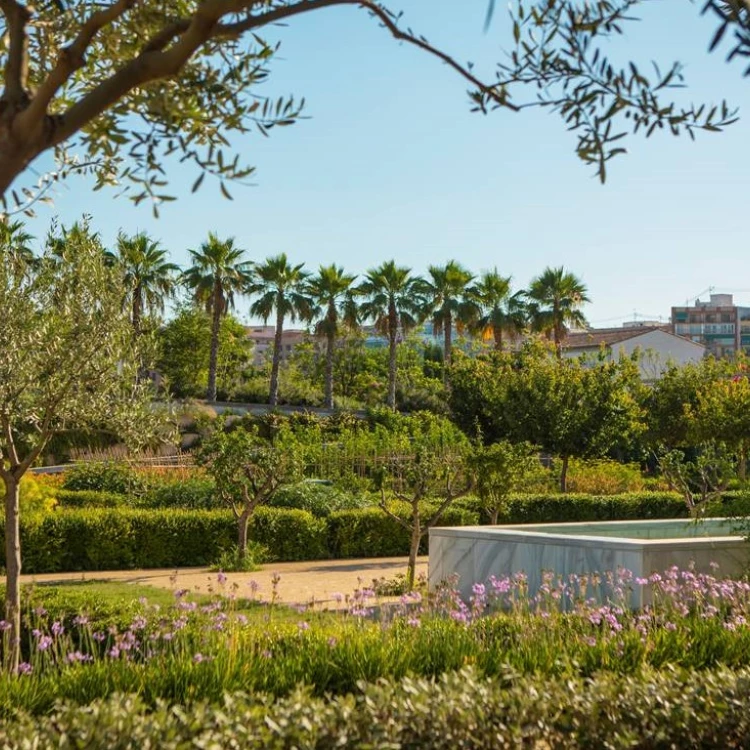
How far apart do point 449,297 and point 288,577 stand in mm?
36291

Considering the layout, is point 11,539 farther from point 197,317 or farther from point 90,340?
point 197,317

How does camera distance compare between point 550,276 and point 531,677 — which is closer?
point 531,677

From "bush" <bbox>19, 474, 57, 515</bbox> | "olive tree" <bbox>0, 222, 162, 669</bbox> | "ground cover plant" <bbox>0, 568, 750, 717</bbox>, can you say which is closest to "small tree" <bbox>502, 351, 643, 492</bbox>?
"bush" <bbox>19, 474, 57, 515</bbox>

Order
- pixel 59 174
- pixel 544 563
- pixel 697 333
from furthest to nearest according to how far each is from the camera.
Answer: pixel 697 333
pixel 544 563
pixel 59 174

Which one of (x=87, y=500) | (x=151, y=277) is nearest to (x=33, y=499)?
(x=87, y=500)

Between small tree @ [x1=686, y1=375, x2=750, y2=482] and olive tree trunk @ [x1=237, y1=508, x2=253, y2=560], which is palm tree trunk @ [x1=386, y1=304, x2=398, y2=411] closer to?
small tree @ [x1=686, y1=375, x2=750, y2=482]

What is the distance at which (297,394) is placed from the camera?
179ft

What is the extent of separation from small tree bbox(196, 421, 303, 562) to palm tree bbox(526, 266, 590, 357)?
34.4m

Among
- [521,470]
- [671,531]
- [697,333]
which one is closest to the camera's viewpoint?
[671,531]

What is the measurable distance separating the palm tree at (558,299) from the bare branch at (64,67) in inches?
1835

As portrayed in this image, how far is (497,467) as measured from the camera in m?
15.2

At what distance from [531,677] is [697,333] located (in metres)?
123

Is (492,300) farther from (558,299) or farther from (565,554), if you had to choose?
(565,554)

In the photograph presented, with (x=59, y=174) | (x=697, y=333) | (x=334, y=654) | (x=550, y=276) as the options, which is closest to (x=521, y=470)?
(x=334, y=654)
